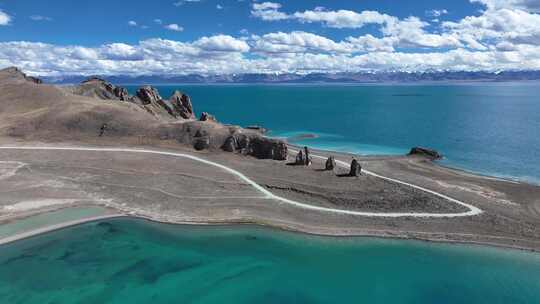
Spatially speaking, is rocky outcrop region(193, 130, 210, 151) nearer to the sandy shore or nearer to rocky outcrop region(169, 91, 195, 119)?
the sandy shore

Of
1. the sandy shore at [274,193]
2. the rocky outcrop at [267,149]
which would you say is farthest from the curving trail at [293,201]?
the rocky outcrop at [267,149]

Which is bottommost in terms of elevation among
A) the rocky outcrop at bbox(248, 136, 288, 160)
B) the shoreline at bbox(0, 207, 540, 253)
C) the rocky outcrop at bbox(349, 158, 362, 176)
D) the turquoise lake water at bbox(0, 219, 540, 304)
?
the turquoise lake water at bbox(0, 219, 540, 304)

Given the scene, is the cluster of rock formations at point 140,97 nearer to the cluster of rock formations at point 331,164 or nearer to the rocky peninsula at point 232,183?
the rocky peninsula at point 232,183

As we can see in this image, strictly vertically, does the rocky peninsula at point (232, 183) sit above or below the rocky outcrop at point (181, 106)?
below

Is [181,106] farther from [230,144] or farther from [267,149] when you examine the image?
[267,149]

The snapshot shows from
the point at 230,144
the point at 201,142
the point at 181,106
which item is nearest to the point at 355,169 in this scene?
the point at 230,144

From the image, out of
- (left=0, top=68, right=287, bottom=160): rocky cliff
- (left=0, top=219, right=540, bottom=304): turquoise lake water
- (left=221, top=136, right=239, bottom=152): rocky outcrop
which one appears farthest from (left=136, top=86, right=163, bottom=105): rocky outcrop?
(left=0, top=219, right=540, bottom=304): turquoise lake water
